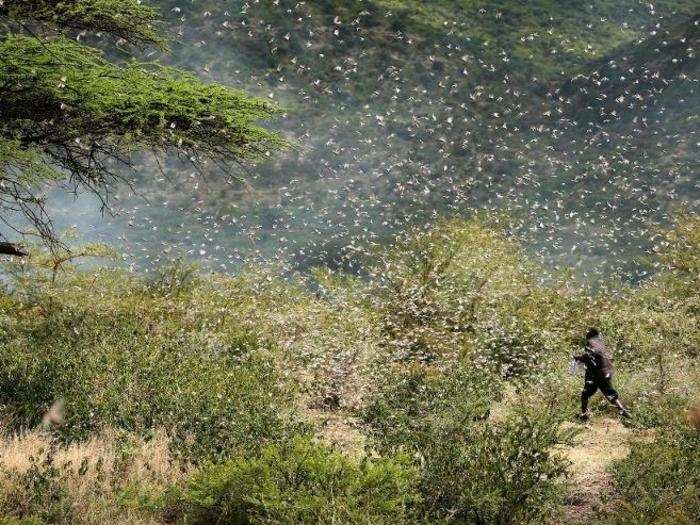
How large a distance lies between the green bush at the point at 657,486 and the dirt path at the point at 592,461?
0.95 feet

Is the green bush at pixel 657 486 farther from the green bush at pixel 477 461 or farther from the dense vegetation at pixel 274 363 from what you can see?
the green bush at pixel 477 461

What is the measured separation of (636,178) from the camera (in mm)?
77438

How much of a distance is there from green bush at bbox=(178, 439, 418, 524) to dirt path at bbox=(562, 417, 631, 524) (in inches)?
72.1

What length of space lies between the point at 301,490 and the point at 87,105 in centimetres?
627

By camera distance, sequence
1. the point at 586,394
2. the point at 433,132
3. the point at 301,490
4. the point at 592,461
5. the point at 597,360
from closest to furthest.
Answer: the point at 301,490, the point at 592,461, the point at 597,360, the point at 586,394, the point at 433,132

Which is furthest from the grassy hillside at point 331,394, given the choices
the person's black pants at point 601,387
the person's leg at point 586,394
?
the person's leg at point 586,394

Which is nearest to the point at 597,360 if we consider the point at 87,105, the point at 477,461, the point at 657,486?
the point at 657,486

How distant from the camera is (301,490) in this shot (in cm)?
744

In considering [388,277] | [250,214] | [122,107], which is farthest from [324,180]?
[122,107]

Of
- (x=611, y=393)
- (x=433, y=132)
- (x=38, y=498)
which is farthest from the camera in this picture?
(x=433, y=132)

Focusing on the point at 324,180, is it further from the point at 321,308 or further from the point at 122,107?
the point at 122,107

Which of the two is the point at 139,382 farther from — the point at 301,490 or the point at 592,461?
the point at 592,461

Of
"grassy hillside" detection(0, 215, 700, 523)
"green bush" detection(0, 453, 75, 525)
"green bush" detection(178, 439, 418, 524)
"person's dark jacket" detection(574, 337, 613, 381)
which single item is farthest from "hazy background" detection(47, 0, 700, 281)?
"green bush" detection(0, 453, 75, 525)

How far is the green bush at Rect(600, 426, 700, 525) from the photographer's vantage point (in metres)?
8.21
